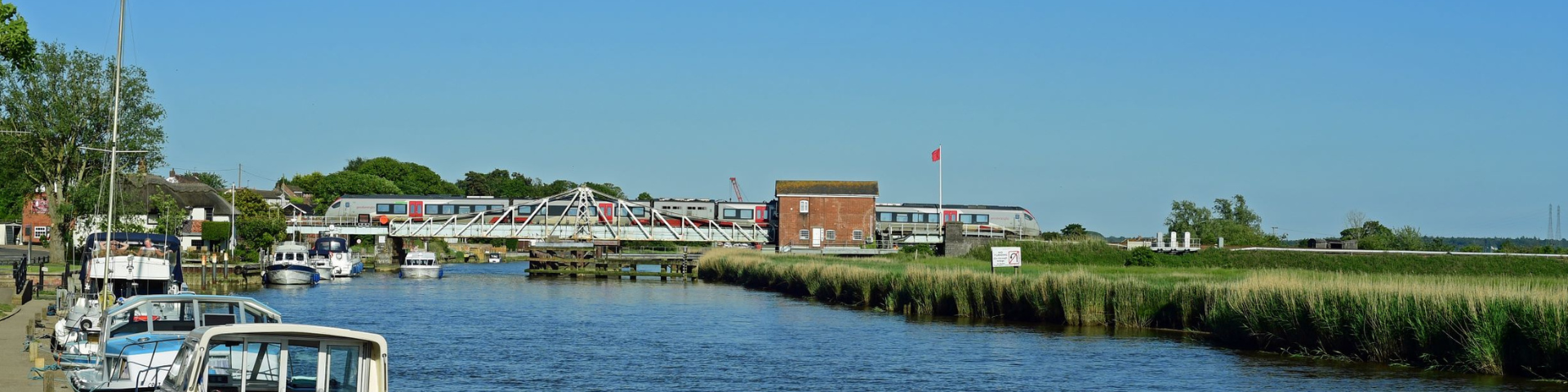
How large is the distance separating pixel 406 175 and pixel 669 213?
277ft

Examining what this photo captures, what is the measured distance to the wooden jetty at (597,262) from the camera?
8562cm

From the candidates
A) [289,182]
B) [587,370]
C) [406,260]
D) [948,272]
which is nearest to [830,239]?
[406,260]

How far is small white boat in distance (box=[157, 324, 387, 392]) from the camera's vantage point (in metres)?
15.2

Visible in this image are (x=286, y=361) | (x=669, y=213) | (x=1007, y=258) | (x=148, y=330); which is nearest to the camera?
(x=286, y=361)

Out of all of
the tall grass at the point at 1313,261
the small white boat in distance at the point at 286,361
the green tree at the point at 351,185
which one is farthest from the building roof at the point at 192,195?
the small white boat in distance at the point at 286,361

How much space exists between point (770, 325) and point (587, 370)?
45.7ft

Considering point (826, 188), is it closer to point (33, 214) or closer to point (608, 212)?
point (608, 212)

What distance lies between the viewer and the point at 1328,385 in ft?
83.4

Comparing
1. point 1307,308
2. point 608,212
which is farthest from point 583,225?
point 1307,308

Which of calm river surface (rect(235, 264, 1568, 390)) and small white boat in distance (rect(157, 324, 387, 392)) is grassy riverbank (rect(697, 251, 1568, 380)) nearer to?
calm river surface (rect(235, 264, 1568, 390))

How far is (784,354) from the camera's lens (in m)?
33.1

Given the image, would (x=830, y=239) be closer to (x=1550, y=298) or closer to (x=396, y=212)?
(x=396, y=212)

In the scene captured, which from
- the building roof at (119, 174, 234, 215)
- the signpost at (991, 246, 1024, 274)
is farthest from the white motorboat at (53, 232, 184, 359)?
the building roof at (119, 174, 234, 215)

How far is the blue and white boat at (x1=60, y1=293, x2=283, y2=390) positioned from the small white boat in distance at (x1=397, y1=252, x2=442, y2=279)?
185 ft
